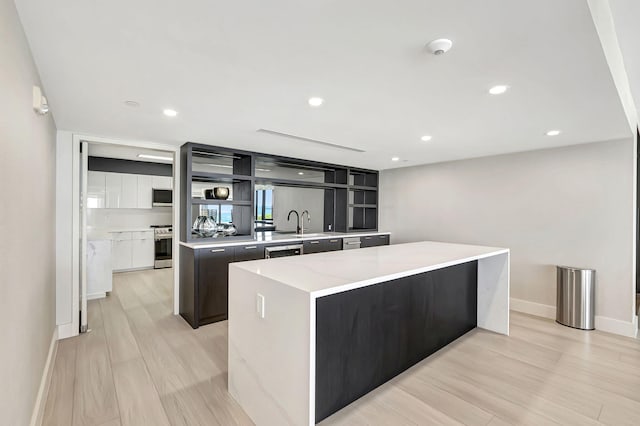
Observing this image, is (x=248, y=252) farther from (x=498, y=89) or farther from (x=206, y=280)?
(x=498, y=89)

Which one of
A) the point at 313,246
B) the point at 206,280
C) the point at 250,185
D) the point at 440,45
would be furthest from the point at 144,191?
the point at 440,45

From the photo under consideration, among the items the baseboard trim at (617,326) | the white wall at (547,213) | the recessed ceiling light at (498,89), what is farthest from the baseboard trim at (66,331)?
the baseboard trim at (617,326)

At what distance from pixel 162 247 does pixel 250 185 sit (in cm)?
359

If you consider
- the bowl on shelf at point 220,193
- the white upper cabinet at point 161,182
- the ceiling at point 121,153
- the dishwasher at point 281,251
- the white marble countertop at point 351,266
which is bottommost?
the dishwasher at point 281,251

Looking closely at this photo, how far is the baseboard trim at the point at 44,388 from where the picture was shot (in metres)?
1.81

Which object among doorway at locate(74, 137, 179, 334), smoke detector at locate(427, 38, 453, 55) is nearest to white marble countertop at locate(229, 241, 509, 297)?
smoke detector at locate(427, 38, 453, 55)

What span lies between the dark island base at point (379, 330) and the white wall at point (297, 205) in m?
3.34

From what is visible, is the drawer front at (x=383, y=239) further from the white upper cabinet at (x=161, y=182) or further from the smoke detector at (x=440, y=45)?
the white upper cabinet at (x=161, y=182)

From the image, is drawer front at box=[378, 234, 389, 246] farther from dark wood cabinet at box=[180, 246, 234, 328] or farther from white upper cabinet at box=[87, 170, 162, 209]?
white upper cabinet at box=[87, 170, 162, 209]

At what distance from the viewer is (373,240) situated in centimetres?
560

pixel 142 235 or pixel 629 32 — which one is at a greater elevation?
pixel 629 32

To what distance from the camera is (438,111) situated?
96.5 inches

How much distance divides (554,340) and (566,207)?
1.63 meters

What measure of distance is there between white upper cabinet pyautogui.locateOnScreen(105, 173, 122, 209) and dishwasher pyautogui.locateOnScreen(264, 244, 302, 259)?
3.92 metres
